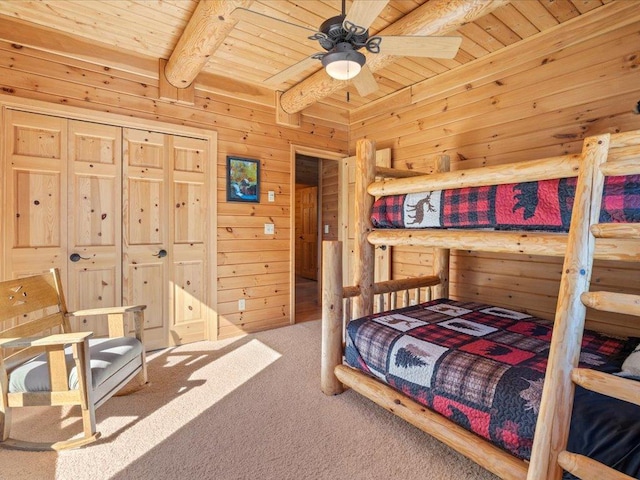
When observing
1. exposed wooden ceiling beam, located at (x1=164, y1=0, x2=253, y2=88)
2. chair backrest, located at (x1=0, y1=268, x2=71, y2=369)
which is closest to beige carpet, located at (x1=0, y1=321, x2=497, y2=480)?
chair backrest, located at (x1=0, y1=268, x2=71, y2=369)

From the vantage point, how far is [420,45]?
1847 millimetres

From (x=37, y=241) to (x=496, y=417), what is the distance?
3.35 meters

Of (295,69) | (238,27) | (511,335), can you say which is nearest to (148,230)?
(238,27)

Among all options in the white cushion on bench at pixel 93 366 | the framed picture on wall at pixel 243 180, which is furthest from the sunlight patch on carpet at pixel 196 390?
the framed picture on wall at pixel 243 180

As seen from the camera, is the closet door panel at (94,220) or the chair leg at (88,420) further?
the closet door panel at (94,220)

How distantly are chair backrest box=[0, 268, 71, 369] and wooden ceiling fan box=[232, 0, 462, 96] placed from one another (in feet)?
6.48

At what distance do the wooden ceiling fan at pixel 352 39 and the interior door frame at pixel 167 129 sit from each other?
5.79ft

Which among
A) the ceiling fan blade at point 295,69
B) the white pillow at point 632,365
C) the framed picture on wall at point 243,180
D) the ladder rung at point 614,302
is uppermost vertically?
the ceiling fan blade at point 295,69

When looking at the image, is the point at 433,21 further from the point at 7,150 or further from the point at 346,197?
the point at 7,150

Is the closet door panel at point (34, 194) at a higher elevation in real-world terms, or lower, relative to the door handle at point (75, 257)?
higher

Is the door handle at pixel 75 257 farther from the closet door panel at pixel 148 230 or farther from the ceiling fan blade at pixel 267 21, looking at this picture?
the ceiling fan blade at pixel 267 21

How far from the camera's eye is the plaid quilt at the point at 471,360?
134cm

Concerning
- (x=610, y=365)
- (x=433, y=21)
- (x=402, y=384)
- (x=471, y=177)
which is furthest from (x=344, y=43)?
Result: (x=610, y=365)

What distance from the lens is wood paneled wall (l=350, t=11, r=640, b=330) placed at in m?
2.31
